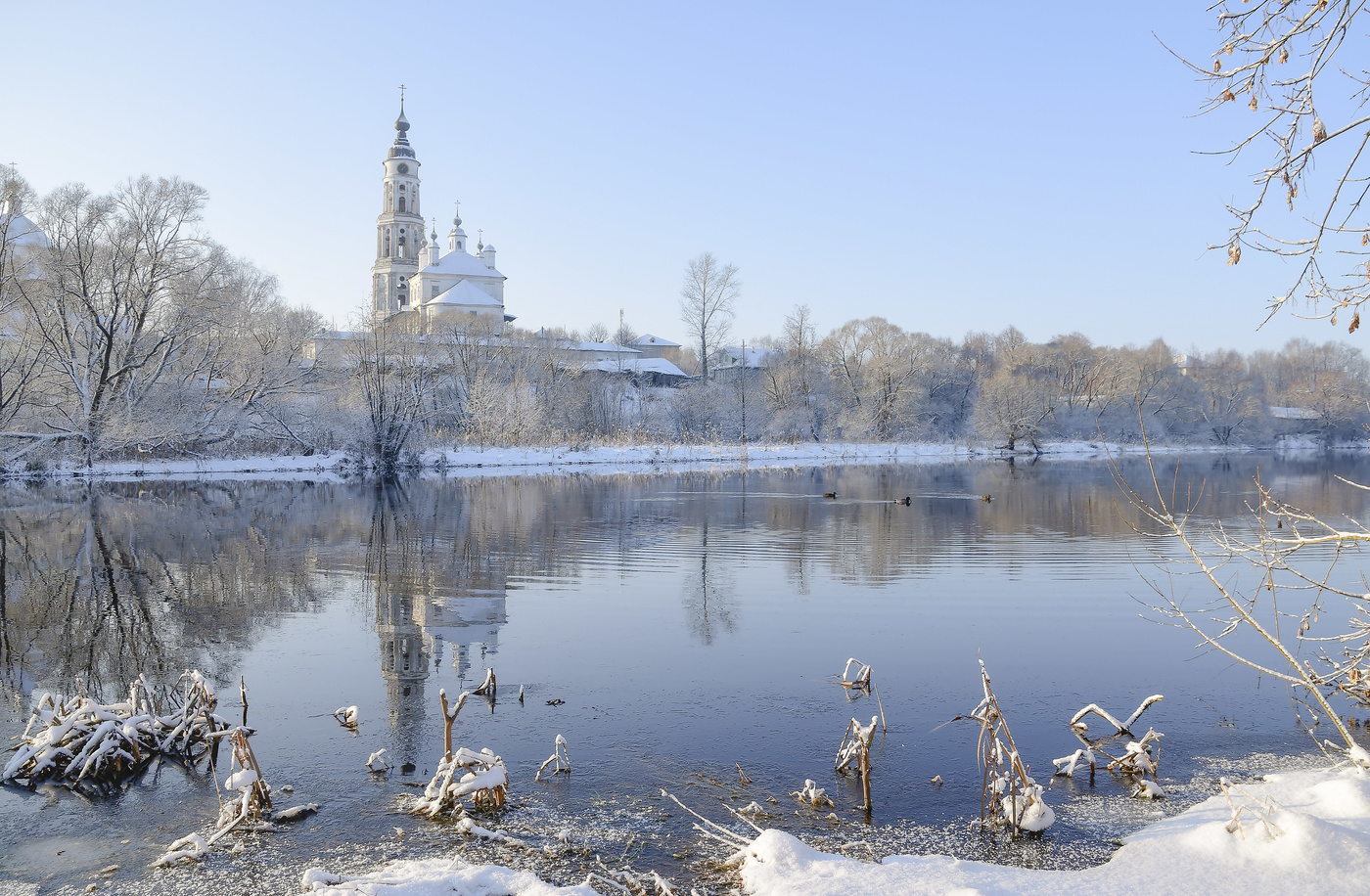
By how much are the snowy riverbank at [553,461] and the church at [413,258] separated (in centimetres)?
3765

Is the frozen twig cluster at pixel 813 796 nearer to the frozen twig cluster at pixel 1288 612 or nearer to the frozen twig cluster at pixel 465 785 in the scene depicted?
the frozen twig cluster at pixel 465 785

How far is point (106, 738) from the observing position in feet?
19.2

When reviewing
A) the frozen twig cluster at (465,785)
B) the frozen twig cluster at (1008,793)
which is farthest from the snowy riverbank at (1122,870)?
the frozen twig cluster at (465,785)

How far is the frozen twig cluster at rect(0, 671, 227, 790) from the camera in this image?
5762 millimetres

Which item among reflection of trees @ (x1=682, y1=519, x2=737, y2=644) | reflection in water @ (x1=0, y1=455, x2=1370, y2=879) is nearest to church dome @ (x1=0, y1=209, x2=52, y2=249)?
reflection in water @ (x1=0, y1=455, x2=1370, y2=879)

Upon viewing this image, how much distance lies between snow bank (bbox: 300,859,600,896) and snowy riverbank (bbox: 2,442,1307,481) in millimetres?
32279

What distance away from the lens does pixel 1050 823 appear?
500cm

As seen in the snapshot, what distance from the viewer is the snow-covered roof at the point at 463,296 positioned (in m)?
76.4

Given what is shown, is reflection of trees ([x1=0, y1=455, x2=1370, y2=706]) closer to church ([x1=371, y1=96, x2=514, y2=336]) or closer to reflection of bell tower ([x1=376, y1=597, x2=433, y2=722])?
reflection of bell tower ([x1=376, y1=597, x2=433, y2=722])

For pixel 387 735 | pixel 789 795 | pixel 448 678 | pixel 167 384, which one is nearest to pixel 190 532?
pixel 448 678

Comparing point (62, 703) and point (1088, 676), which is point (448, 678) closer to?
point (62, 703)

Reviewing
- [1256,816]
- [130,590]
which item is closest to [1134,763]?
[1256,816]

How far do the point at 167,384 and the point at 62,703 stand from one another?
111ft

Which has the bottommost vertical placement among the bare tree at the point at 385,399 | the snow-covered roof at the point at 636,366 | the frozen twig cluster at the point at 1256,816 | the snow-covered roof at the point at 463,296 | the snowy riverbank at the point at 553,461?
the frozen twig cluster at the point at 1256,816
